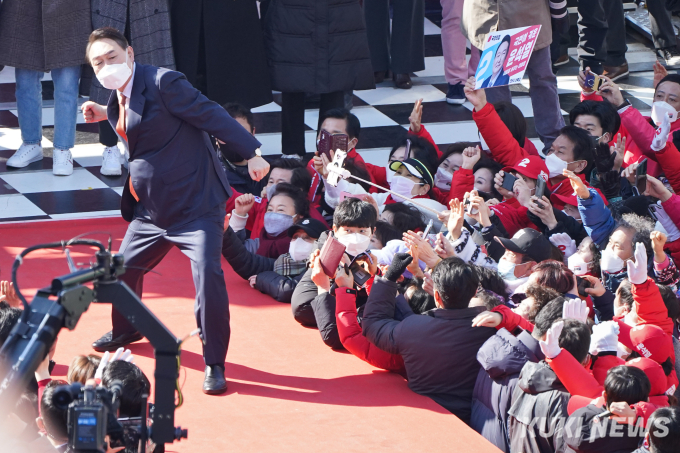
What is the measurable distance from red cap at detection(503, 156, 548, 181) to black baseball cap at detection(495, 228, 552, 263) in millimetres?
621

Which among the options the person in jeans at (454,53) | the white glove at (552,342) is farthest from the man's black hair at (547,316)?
the person in jeans at (454,53)

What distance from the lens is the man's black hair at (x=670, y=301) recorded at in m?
3.29

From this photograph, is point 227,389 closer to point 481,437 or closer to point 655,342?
point 481,437

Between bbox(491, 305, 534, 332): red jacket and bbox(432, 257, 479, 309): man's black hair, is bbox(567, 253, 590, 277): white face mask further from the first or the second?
bbox(432, 257, 479, 309): man's black hair

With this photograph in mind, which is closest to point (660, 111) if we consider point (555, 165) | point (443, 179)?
point (555, 165)

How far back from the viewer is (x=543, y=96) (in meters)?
5.41

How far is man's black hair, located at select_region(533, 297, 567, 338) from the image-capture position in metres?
3.05

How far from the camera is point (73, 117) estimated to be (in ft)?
16.9

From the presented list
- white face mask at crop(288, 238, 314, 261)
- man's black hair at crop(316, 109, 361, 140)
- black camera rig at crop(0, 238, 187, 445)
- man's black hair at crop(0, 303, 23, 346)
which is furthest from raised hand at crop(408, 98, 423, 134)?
black camera rig at crop(0, 238, 187, 445)

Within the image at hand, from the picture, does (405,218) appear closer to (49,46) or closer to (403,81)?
(49,46)

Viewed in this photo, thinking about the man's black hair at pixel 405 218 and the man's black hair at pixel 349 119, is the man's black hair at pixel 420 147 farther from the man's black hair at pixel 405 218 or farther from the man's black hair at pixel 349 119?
the man's black hair at pixel 405 218

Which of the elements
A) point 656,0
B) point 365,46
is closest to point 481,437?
point 365,46

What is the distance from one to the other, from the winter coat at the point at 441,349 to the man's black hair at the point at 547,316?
0.15 m

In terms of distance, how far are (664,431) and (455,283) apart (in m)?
0.87
